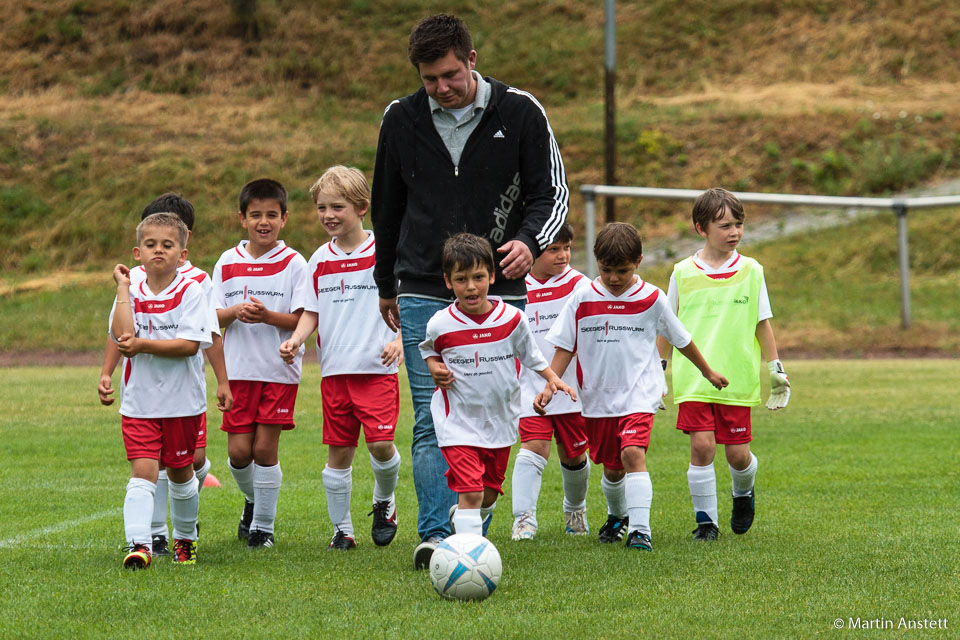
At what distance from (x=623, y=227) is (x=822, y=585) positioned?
2.07 m

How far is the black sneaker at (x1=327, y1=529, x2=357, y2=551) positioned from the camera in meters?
6.16

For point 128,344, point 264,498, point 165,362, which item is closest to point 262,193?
point 165,362

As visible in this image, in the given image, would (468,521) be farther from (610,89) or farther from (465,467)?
(610,89)

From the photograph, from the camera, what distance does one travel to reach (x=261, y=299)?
6.67 metres

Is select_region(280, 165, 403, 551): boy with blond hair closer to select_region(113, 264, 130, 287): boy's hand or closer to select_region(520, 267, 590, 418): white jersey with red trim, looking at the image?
select_region(520, 267, 590, 418): white jersey with red trim

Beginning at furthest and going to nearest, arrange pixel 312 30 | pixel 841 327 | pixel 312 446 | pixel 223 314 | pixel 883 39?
pixel 312 30
pixel 883 39
pixel 841 327
pixel 312 446
pixel 223 314

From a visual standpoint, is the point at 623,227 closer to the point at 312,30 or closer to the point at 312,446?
the point at 312,446

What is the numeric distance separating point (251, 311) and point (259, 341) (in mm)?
206

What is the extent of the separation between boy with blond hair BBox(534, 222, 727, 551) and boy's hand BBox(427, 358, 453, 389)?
3.41 ft

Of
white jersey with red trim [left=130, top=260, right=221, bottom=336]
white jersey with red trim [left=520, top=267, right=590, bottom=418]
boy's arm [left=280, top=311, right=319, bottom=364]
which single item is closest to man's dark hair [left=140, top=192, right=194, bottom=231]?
white jersey with red trim [left=130, top=260, right=221, bottom=336]

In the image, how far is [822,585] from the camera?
488cm

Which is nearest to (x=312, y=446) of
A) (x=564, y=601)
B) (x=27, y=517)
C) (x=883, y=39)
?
(x=27, y=517)

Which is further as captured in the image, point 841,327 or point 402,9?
point 402,9

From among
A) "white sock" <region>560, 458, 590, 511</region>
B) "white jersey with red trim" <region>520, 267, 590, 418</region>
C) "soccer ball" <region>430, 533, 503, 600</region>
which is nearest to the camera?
"soccer ball" <region>430, 533, 503, 600</region>
